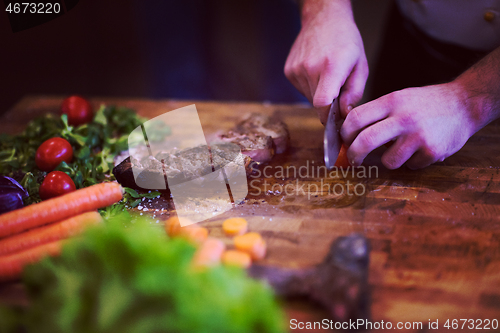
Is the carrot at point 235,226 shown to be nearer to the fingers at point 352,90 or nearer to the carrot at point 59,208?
the carrot at point 59,208

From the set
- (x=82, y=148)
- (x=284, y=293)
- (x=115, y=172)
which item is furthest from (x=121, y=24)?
(x=284, y=293)

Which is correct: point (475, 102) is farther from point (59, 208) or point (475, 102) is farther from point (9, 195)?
point (9, 195)

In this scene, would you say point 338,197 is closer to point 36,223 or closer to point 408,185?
point 408,185

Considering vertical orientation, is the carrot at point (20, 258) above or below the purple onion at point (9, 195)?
below

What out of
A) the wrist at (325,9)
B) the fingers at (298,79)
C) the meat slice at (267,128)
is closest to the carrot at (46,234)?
the meat slice at (267,128)

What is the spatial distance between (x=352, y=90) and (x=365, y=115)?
246 millimetres

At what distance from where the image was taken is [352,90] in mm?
2131

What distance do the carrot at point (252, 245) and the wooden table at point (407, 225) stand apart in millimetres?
53

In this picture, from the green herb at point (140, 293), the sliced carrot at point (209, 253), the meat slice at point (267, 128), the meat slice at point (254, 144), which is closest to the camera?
the green herb at point (140, 293)

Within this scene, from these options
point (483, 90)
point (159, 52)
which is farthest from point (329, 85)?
point (159, 52)

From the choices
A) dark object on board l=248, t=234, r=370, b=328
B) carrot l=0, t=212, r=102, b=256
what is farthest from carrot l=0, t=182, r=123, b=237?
dark object on board l=248, t=234, r=370, b=328

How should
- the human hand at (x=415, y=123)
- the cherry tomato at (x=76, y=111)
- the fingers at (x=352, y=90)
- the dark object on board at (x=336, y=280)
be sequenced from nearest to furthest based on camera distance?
the dark object on board at (x=336, y=280) < the human hand at (x=415, y=123) < the fingers at (x=352, y=90) < the cherry tomato at (x=76, y=111)

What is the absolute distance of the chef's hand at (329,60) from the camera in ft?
6.73

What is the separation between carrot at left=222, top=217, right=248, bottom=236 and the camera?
1758 millimetres
